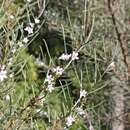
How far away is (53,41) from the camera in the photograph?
7070 mm

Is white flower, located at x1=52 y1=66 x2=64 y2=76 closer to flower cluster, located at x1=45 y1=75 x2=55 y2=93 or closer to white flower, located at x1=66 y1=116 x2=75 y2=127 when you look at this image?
flower cluster, located at x1=45 y1=75 x2=55 y2=93

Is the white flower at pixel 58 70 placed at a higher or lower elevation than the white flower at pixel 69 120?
higher

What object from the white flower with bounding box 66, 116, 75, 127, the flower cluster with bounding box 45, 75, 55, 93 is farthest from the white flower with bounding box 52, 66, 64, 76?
the white flower with bounding box 66, 116, 75, 127

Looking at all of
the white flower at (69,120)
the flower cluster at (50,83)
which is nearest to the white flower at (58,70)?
the flower cluster at (50,83)

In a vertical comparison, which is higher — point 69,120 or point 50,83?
point 50,83

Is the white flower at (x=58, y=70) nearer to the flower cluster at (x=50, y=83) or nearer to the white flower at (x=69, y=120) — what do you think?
the flower cluster at (x=50, y=83)

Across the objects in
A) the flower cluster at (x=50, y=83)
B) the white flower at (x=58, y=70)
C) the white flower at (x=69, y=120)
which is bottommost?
the white flower at (x=69, y=120)

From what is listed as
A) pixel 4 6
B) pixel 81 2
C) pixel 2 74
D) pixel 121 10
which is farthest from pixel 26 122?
pixel 81 2

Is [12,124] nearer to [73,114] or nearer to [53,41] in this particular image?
[73,114]

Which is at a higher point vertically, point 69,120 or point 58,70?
point 58,70

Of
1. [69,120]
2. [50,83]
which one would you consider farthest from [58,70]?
[69,120]

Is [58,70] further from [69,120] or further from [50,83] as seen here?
[69,120]

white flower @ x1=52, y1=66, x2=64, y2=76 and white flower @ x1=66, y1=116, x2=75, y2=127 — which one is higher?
white flower @ x1=52, y1=66, x2=64, y2=76

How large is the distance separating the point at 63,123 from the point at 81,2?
11.0 ft
